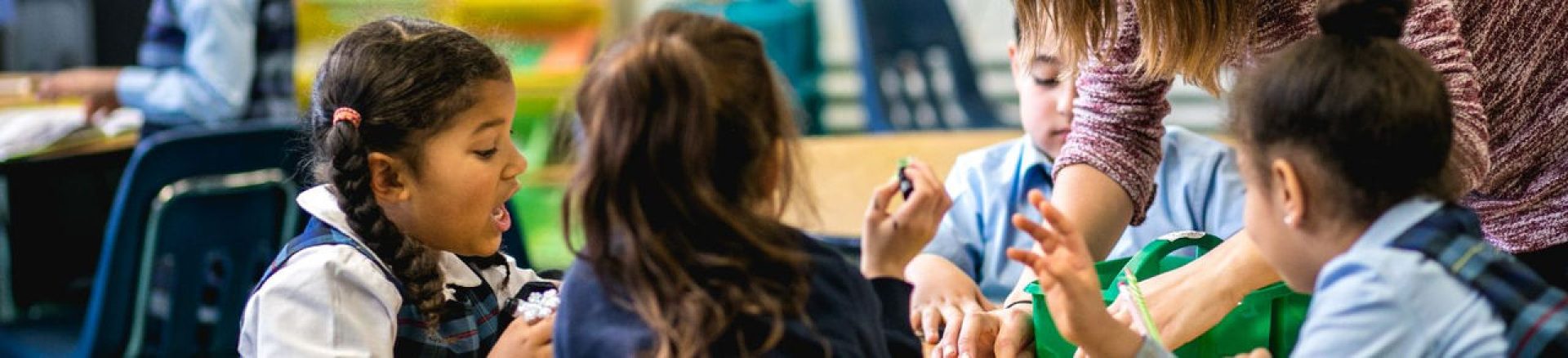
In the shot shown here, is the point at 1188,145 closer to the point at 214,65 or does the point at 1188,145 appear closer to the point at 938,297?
the point at 938,297

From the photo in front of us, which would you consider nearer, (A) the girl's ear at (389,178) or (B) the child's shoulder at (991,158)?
(A) the girl's ear at (389,178)

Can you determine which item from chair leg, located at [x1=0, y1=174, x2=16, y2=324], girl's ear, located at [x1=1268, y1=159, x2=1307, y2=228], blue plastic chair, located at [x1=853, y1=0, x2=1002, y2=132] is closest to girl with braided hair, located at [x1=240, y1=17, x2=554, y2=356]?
girl's ear, located at [x1=1268, y1=159, x2=1307, y2=228]

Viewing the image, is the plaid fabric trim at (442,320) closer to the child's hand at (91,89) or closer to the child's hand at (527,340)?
the child's hand at (527,340)

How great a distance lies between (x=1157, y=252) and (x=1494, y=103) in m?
0.31

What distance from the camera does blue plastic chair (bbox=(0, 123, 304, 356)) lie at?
6.75ft

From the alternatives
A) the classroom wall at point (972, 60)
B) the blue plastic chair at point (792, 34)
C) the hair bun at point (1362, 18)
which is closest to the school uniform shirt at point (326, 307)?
the hair bun at point (1362, 18)

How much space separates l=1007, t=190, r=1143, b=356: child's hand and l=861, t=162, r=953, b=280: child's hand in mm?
229

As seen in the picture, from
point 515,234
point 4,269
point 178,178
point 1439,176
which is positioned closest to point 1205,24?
point 1439,176

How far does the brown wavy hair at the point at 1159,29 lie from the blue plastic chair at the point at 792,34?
309cm

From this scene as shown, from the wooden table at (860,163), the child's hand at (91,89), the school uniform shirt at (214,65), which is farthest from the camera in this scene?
the child's hand at (91,89)

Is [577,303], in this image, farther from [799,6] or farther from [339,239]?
[799,6]

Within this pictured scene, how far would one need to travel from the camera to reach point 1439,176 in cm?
96

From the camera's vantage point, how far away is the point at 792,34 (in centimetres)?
479

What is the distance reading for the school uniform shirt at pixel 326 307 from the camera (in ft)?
3.95
